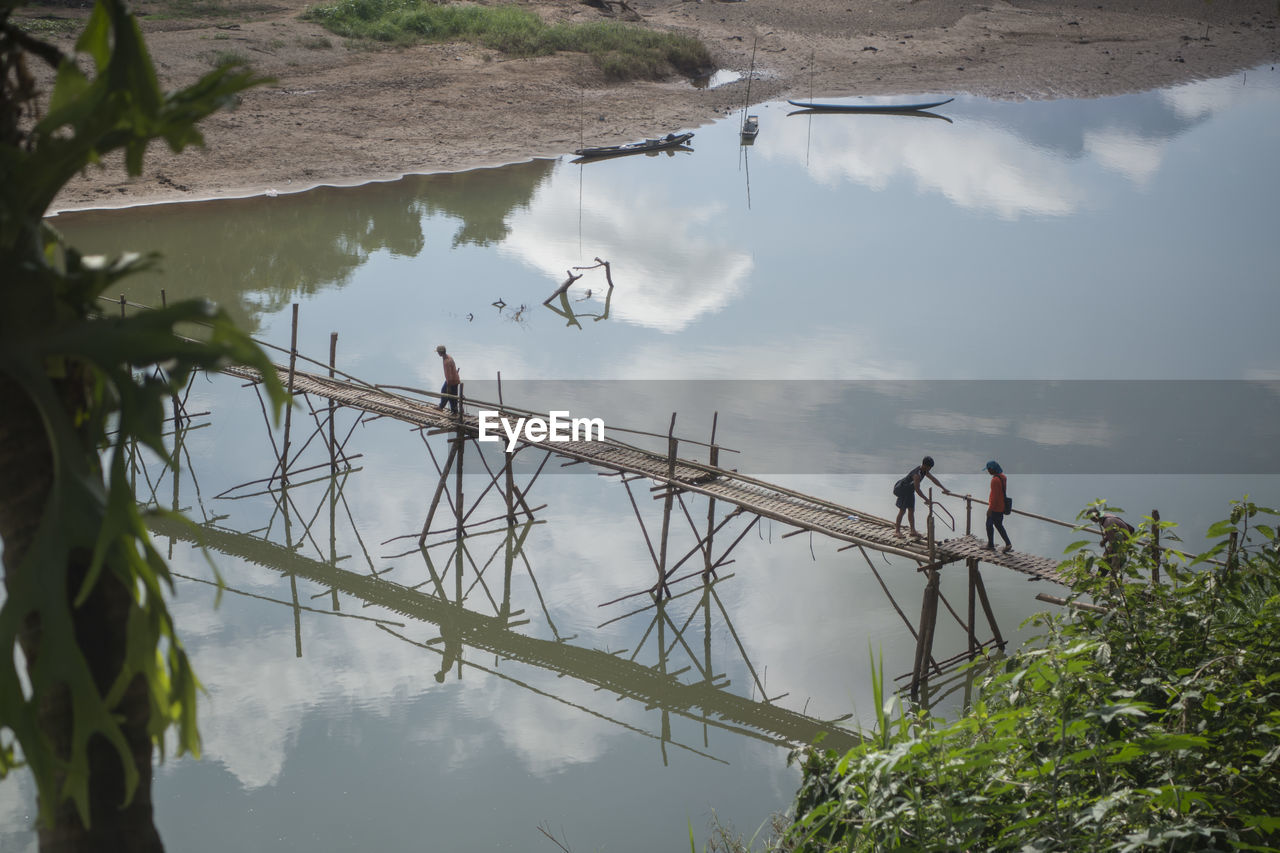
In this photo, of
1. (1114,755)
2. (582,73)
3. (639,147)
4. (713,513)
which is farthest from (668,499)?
(582,73)

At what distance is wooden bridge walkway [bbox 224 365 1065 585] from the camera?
37.4 ft

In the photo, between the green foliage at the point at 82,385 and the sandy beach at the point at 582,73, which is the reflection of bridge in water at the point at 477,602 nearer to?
the green foliage at the point at 82,385

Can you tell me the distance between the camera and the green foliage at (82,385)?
3.14 metres

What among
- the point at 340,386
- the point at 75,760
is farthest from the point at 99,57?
the point at 340,386

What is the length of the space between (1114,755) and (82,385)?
3467mm

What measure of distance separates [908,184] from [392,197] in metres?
14.6

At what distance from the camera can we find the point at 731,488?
1282cm

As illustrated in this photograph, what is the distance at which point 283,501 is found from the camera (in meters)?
16.5

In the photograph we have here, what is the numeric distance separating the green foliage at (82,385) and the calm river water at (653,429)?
23.4ft

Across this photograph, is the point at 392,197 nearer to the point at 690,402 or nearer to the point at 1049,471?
the point at 690,402

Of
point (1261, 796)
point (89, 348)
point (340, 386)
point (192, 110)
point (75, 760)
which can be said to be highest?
point (192, 110)

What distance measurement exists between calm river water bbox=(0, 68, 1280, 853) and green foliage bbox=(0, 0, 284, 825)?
23.4 feet

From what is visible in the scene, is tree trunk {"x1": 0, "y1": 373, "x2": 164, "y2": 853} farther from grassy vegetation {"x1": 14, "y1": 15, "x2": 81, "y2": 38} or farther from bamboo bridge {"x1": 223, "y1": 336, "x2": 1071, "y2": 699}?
grassy vegetation {"x1": 14, "y1": 15, "x2": 81, "y2": 38}

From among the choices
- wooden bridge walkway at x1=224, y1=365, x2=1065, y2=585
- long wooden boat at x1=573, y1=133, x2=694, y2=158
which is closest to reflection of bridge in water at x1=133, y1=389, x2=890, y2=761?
wooden bridge walkway at x1=224, y1=365, x2=1065, y2=585
